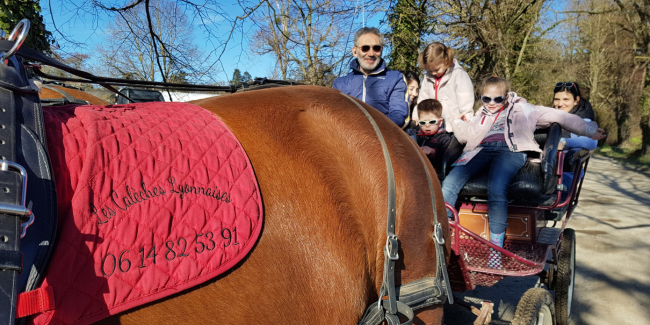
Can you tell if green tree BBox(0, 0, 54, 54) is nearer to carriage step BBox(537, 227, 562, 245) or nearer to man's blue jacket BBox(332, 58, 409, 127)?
man's blue jacket BBox(332, 58, 409, 127)

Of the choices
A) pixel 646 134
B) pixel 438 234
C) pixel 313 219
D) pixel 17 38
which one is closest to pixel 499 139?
pixel 438 234

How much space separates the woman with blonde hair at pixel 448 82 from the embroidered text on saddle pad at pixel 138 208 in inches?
106

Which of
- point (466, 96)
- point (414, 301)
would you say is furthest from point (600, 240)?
point (414, 301)

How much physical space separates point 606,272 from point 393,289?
3819 millimetres

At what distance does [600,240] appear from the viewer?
512 centimetres

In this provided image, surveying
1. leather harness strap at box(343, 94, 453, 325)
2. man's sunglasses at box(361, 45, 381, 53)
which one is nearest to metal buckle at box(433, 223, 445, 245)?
leather harness strap at box(343, 94, 453, 325)

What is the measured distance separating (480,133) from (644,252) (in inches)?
129

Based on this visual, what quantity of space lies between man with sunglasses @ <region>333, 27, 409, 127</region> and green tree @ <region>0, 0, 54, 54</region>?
2.78 meters

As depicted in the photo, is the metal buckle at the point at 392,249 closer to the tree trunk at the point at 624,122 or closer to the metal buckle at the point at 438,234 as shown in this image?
the metal buckle at the point at 438,234

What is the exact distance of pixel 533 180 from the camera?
2.61 m

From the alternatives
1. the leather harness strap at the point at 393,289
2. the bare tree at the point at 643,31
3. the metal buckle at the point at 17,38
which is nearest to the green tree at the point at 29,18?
the metal buckle at the point at 17,38

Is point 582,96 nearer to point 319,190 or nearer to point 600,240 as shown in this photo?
point 600,240

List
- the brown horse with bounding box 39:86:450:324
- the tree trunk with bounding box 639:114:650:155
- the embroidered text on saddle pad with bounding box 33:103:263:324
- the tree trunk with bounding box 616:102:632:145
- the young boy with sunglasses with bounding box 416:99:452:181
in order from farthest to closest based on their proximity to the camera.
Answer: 1. the tree trunk with bounding box 616:102:632:145
2. the tree trunk with bounding box 639:114:650:155
3. the young boy with sunglasses with bounding box 416:99:452:181
4. the brown horse with bounding box 39:86:450:324
5. the embroidered text on saddle pad with bounding box 33:103:263:324

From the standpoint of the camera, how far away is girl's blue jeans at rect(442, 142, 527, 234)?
2.61m
